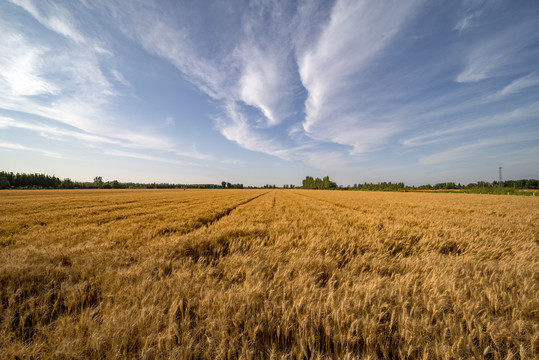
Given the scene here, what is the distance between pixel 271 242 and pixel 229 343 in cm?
324

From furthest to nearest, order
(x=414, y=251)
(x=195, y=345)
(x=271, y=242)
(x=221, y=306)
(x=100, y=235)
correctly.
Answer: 1. (x=100, y=235)
2. (x=271, y=242)
3. (x=414, y=251)
4. (x=221, y=306)
5. (x=195, y=345)

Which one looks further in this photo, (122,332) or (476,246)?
(476,246)

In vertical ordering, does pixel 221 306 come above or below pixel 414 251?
above

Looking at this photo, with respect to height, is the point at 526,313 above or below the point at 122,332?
below

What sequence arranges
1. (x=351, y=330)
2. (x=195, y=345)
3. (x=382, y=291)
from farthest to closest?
(x=382, y=291) < (x=351, y=330) < (x=195, y=345)

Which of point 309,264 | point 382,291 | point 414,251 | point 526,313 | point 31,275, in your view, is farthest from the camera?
point 414,251

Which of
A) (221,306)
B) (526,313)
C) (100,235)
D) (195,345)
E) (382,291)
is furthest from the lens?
(100,235)

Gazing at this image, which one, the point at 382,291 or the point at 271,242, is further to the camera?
the point at 271,242

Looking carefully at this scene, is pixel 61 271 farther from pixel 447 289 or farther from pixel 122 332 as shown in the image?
pixel 447 289

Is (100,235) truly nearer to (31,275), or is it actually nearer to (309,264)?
(31,275)

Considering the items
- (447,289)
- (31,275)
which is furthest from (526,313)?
(31,275)

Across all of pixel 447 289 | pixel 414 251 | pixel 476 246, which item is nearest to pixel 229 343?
pixel 447 289

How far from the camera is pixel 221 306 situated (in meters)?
1.82

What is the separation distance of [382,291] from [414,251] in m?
2.93
